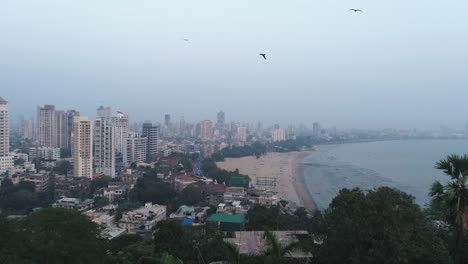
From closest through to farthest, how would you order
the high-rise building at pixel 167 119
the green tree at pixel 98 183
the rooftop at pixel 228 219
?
the rooftop at pixel 228 219
the green tree at pixel 98 183
the high-rise building at pixel 167 119

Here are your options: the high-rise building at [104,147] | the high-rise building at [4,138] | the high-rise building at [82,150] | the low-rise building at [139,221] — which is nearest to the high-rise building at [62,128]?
the high-rise building at [104,147]

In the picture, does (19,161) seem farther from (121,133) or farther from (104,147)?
(121,133)

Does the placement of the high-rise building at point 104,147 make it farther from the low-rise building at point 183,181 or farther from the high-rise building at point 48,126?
the high-rise building at point 48,126

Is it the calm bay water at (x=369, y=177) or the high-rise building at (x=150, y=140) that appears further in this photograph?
the high-rise building at (x=150, y=140)

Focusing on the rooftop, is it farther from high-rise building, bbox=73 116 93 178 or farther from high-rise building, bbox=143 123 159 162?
high-rise building, bbox=143 123 159 162

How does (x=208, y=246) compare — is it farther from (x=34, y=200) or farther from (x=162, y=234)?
(x=34, y=200)

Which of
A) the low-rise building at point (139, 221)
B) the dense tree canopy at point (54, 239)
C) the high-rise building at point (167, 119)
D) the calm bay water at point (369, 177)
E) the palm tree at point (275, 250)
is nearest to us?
the palm tree at point (275, 250)

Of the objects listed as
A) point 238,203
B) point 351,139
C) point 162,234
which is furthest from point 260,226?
point 351,139
